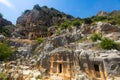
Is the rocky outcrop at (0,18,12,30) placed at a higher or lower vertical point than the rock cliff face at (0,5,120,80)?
higher

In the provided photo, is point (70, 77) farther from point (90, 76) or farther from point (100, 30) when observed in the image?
point (100, 30)

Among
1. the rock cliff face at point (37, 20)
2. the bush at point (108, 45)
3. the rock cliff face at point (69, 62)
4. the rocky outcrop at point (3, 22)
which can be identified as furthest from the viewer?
the rocky outcrop at point (3, 22)

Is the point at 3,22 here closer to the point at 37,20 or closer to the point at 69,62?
the point at 37,20

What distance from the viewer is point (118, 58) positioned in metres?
27.5

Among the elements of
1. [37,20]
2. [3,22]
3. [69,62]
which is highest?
[37,20]

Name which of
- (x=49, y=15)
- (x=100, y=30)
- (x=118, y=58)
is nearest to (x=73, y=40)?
(x=100, y=30)

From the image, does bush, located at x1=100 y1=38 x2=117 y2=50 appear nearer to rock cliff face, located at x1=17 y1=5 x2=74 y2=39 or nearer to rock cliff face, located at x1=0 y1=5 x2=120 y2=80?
rock cliff face, located at x1=0 y1=5 x2=120 y2=80

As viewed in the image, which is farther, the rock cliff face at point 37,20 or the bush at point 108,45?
the rock cliff face at point 37,20

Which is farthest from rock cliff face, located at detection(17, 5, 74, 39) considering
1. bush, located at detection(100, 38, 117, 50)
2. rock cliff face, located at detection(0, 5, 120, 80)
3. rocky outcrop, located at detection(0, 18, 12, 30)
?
bush, located at detection(100, 38, 117, 50)

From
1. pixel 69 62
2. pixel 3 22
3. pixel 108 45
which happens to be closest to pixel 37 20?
pixel 3 22

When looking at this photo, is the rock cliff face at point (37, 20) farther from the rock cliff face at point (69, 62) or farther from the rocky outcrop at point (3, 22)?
the rock cliff face at point (69, 62)

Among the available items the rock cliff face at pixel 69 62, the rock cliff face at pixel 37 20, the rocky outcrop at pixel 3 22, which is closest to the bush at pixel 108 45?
the rock cliff face at pixel 69 62

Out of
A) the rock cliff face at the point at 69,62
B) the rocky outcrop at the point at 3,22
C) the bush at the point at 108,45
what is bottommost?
the rock cliff face at the point at 69,62

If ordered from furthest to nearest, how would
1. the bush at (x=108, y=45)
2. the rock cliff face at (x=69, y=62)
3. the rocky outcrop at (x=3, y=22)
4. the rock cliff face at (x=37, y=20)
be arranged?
the rocky outcrop at (x=3, y=22) → the rock cliff face at (x=37, y=20) → the bush at (x=108, y=45) → the rock cliff face at (x=69, y=62)
